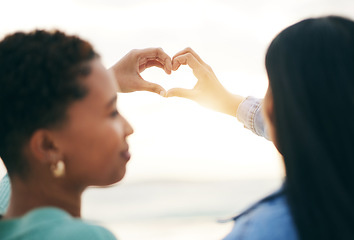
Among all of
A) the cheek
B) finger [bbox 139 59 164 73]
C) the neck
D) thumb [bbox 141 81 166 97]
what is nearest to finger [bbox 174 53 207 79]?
finger [bbox 139 59 164 73]

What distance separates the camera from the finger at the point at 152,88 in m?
2.73

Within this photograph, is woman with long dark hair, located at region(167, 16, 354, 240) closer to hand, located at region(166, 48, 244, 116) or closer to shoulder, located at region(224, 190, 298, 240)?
shoulder, located at region(224, 190, 298, 240)

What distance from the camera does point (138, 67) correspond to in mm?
2805

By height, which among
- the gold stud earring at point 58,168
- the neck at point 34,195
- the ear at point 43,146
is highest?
the ear at point 43,146

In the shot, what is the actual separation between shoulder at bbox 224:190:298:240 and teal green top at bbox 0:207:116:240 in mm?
448

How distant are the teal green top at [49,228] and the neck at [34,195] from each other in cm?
7

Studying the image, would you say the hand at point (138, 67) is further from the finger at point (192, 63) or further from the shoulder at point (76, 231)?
the shoulder at point (76, 231)

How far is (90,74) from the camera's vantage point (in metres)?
1.59

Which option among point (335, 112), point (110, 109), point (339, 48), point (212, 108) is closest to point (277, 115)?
point (335, 112)

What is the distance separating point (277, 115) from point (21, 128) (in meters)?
0.82

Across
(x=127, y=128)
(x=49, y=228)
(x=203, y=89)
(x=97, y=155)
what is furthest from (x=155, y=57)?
(x=49, y=228)

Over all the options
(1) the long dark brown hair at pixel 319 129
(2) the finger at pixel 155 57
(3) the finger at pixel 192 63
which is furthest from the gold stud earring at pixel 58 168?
(3) the finger at pixel 192 63

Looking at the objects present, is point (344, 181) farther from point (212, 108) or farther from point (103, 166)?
point (212, 108)

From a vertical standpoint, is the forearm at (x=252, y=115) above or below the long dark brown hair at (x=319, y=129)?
above
